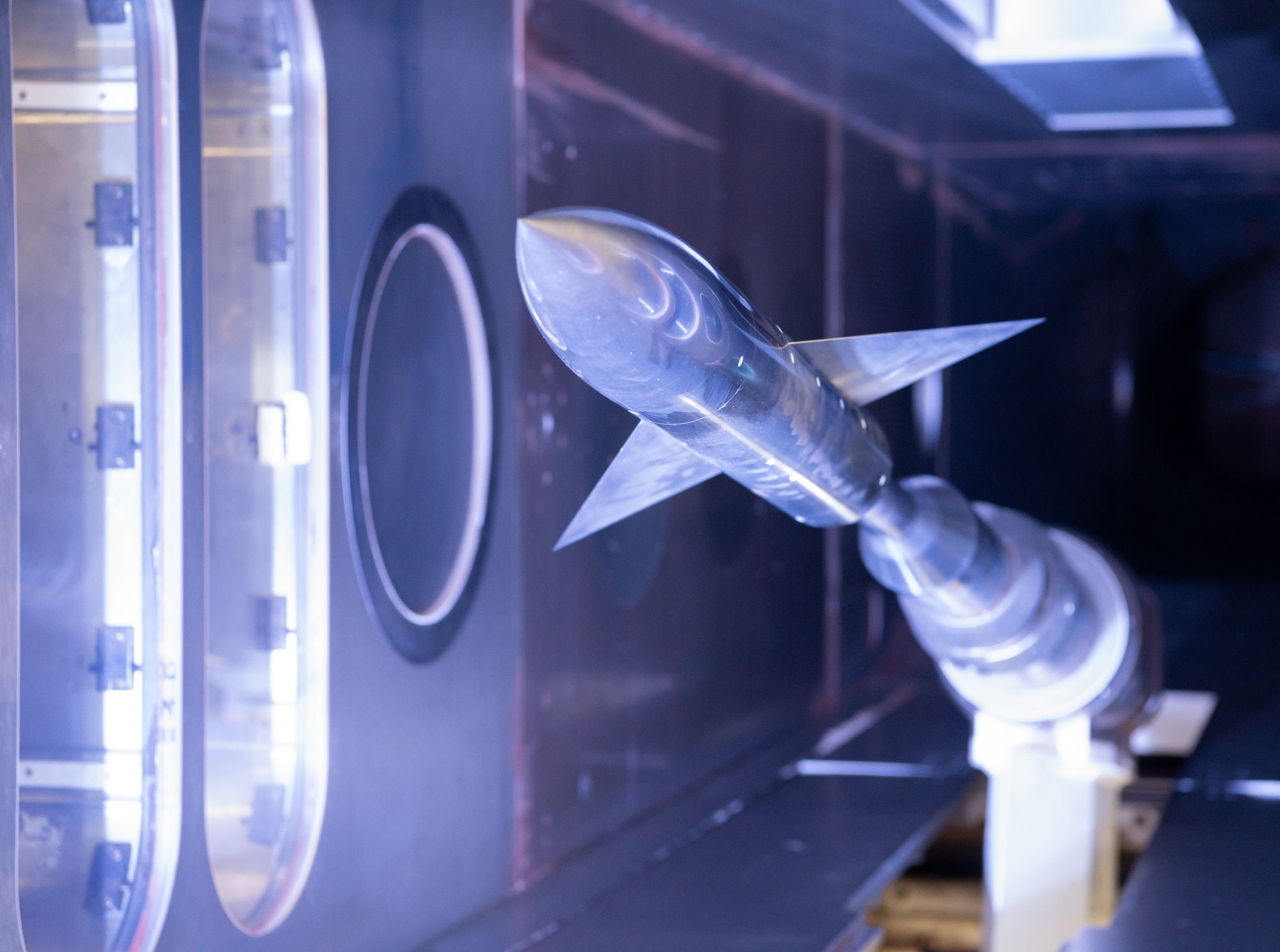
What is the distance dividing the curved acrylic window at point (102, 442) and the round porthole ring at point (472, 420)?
0.31 metres

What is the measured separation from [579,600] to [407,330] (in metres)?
0.58

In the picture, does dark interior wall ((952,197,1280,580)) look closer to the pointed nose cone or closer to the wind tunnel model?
the wind tunnel model

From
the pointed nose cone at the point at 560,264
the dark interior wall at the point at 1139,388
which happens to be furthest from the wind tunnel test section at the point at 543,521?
the dark interior wall at the point at 1139,388

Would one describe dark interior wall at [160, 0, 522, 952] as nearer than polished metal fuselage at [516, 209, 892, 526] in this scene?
No

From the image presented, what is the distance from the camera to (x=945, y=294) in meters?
4.21

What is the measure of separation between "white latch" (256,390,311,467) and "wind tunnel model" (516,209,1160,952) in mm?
383

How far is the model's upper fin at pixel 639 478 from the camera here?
1323 millimetres

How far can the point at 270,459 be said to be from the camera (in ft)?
5.12

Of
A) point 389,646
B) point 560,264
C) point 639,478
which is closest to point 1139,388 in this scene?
point 389,646

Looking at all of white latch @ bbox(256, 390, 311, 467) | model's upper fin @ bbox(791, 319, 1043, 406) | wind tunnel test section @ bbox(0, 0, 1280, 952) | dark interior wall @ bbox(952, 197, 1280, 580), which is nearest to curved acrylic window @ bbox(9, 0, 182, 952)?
wind tunnel test section @ bbox(0, 0, 1280, 952)

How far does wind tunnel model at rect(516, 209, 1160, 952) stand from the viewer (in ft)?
3.26

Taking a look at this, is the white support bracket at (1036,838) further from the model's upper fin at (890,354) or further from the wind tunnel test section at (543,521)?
the model's upper fin at (890,354)

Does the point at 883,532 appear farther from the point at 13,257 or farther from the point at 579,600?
the point at 13,257

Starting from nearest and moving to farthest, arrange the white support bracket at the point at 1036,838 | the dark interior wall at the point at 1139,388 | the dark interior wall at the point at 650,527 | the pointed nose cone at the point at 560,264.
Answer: the pointed nose cone at the point at 560,264, the white support bracket at the point at 1036,838, the dark interior wall at the point at 650,527, the dark interior wall at the point at 1139,388
